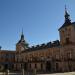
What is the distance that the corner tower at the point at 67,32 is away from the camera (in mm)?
47181

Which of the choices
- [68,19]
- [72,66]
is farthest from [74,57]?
[68,19]

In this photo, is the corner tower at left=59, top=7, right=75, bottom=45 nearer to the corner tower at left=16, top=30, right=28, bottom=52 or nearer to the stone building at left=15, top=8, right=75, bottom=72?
the stone building at left=15, top=8, right=75, bottom=72

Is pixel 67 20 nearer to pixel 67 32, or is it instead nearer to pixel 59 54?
pixel 67 32

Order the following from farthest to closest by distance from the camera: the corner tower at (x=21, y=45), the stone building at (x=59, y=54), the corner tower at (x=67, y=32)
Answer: the corner tower at (x=21, y=45)
the corner tower at (x=67, y=32)
the stone building at (x=59, y=54)

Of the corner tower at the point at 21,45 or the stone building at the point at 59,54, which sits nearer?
the stone building at the point at 59,54

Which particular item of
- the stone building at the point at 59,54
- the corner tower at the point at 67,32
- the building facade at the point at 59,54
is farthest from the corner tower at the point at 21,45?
the corner tower at the point at 67,32

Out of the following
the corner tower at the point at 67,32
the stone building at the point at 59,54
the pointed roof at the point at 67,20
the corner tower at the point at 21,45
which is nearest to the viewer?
the stone building at the point at 59,54

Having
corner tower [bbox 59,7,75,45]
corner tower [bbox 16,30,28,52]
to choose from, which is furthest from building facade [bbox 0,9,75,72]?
corner tower [bbox 16,30,28,52]

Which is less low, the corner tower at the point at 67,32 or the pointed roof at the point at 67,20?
the pointed roof at the point at 67,20

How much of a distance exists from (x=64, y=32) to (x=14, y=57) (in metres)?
31.0

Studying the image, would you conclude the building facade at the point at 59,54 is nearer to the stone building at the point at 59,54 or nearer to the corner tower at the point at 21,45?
the stone building at the point at 59,54

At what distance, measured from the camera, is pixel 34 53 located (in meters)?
62.8

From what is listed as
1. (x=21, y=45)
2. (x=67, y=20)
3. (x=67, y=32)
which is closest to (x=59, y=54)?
(x=67, y=32)

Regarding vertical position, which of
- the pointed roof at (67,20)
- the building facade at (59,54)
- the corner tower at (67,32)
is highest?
the pointed roof at (67,20)
